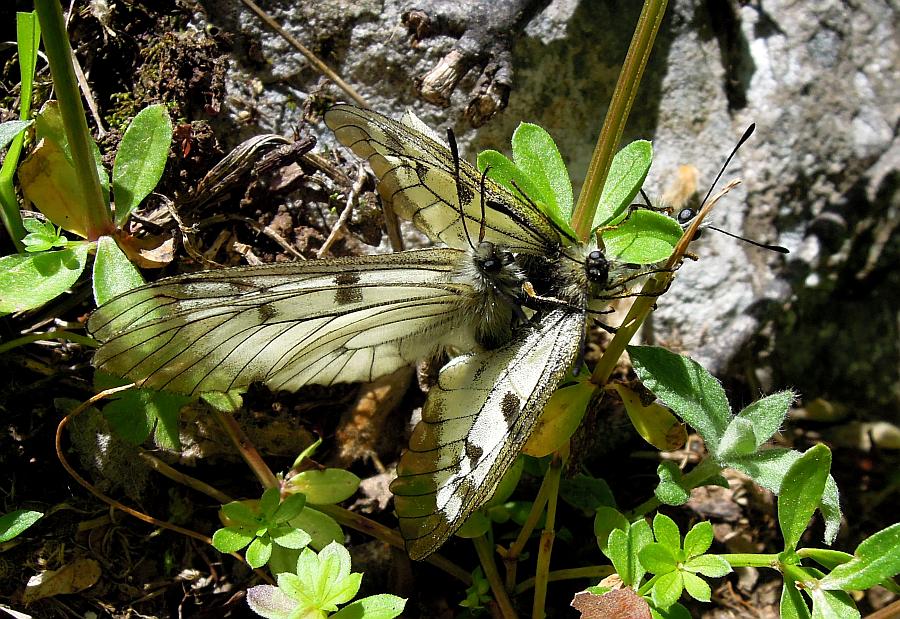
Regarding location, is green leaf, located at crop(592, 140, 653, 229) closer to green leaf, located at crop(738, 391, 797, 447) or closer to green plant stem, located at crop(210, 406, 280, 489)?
green leaf, located at crop(738, 391, 797, 447)

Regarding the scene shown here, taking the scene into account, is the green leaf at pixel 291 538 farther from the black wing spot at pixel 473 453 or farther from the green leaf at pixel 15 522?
the green leaf at pixel 15 522

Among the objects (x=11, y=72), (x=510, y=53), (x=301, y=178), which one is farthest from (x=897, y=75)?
(x=11, y=72)

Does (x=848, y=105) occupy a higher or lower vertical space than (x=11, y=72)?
lower

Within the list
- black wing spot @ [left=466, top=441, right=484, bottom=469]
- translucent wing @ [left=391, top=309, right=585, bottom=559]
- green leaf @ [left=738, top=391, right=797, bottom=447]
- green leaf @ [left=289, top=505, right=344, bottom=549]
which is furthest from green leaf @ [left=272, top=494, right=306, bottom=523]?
green leaf @ [left=738, top=391, right=797, bottom=447]

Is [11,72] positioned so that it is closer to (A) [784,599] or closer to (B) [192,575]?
(B) [192,575]

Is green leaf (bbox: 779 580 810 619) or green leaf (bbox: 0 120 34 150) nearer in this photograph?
green leaf (bbox: 779 580 810 619)

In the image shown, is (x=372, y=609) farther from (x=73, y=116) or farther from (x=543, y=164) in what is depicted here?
(x=73, y=116)

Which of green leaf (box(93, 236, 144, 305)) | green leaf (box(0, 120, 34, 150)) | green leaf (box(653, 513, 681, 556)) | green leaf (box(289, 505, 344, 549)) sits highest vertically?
green leaf (box(0, 120, 34, 150))
